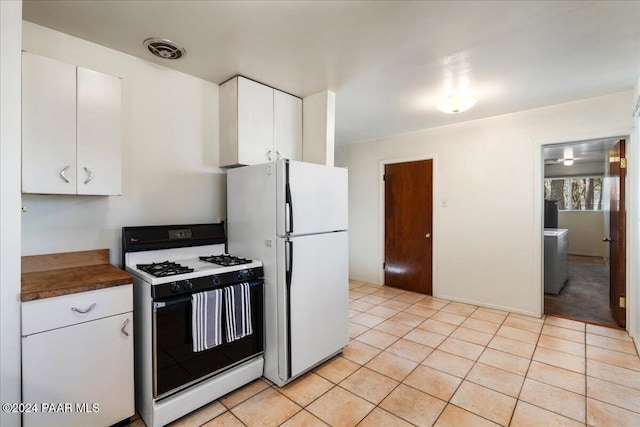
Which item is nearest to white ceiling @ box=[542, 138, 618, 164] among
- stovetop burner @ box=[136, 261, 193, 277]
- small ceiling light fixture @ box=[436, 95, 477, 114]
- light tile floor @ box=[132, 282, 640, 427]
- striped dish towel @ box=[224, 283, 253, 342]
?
small ceiling light fixture @ box=[436, 95, 477, 114]

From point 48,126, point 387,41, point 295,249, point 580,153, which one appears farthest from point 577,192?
point 48,126

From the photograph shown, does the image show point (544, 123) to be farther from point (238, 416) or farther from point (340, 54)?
point (238, 416)

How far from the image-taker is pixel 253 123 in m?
2.67

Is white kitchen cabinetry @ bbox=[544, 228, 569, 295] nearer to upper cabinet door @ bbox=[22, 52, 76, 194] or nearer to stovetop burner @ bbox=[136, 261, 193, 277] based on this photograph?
stovetop burner @ bbox=[136, 261, 193, 277]

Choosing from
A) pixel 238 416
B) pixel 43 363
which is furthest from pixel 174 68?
pixel 238 416

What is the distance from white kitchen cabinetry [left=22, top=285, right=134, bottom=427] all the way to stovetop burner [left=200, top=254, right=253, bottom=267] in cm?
62

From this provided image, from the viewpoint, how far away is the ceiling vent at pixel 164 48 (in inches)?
81.0

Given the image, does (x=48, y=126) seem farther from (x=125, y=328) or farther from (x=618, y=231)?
(x=618, y=231)

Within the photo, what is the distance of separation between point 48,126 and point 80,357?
127 centimetres

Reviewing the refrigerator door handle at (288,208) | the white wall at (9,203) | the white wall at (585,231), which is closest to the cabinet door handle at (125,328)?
the white wall at (9,203)

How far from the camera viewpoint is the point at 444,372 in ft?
7.95

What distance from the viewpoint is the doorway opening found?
10.6ft

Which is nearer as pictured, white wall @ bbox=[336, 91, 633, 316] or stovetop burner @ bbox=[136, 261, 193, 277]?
stovetop burner @ bbox=[136, 261, 193, 277]

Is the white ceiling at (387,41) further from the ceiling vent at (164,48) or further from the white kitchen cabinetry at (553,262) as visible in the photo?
the white kitchen cabinetry at (553,262)
